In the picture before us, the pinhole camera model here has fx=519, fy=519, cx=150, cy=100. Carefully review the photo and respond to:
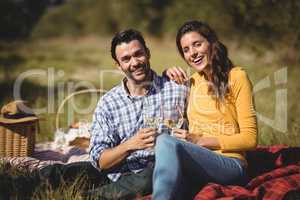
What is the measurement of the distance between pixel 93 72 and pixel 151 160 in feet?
36.2

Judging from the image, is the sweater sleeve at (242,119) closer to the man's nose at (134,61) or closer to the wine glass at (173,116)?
the wine glass at (173,116)

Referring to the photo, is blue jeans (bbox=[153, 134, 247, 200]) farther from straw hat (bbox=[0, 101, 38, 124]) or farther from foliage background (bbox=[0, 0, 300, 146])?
straw hat (bbox=[0, 101, 38, 124])

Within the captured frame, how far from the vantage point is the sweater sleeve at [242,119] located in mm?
3570

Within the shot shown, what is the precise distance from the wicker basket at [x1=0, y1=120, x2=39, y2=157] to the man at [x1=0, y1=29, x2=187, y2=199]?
3.05 feet

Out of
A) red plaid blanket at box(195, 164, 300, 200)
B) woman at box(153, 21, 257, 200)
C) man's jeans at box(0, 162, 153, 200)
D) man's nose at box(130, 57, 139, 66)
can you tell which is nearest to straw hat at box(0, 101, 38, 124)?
man's jeans at box(0, 162, 153, 200)

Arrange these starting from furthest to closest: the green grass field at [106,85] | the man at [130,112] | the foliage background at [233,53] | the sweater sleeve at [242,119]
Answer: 1. the foliage background at [233,53]
2. the green grass field at [106,85]
3. the man at [130,112]
4. the sweater sleeve at [242,119]

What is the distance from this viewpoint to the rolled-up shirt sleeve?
149 inches

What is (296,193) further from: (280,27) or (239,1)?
(239,1)

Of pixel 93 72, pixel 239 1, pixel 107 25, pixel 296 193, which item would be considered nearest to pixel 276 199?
pixel 296 193

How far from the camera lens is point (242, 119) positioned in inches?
142

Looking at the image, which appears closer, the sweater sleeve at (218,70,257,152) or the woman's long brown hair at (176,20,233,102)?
the sweater sleeve at (218,70,257,152)

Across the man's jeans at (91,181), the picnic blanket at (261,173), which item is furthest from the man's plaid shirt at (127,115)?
the picnic blanket at (261,173)

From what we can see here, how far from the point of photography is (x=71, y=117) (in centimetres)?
714

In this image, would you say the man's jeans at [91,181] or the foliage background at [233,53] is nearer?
the man's jeans at [91,181]
